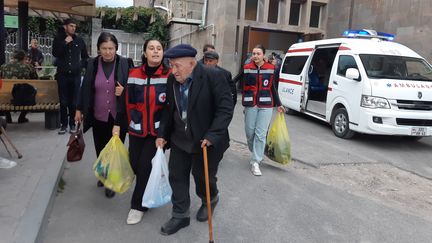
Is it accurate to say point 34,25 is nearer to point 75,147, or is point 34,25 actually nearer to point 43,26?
point 43,26

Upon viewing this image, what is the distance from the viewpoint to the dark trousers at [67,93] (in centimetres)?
672

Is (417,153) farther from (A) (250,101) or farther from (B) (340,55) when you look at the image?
(A) (250,101)

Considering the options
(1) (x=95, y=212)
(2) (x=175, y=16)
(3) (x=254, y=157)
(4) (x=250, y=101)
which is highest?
(2) (x=175, y=16)

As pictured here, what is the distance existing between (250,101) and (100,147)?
6.85ft

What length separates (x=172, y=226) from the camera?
3561mm

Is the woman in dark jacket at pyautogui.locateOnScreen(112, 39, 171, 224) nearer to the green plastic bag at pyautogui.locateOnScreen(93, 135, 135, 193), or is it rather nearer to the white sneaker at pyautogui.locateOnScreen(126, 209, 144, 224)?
the white sneaker at pyautogui.locateOnScreen(126, 209, 144, 224)

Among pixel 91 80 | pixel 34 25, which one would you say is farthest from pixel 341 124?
pixel 34 25

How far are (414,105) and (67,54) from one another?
6.18m

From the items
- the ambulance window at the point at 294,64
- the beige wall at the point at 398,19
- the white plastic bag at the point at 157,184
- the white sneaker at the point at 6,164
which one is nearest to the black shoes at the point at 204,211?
the white plastic bag at the point at 157,184

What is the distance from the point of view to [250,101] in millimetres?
5391

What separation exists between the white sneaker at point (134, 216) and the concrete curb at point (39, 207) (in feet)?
2.47

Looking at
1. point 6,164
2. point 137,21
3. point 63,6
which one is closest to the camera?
point 6,164

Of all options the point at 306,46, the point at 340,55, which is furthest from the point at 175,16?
the point at 340,55

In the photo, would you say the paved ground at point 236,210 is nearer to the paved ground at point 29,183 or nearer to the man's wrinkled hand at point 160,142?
the paved ground at point 29,183
